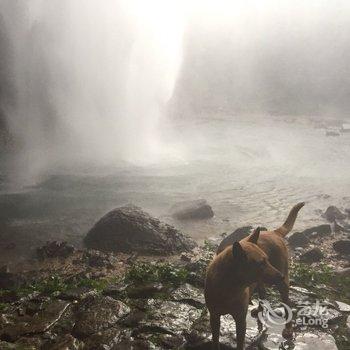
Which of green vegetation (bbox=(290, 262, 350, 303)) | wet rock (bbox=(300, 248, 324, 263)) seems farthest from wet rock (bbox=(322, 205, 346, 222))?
green vegetation (bbox=(290, 262, 350, 303))

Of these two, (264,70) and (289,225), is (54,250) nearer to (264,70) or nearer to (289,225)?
(289,225)

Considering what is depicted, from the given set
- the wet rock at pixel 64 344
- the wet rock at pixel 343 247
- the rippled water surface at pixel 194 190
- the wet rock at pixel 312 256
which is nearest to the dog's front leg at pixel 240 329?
the wet rock at pixel 64 344

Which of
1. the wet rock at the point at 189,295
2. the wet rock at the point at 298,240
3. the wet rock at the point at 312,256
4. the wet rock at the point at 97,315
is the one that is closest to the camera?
the wet rock at the point at 97,315

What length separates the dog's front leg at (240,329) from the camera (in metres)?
5.35

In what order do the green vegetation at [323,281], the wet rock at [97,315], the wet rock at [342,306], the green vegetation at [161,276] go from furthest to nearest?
the green vegetation at [161,276] → the green vegetation at [323,281] → the wet rock at [342,306] → the wet rock at [97,315]

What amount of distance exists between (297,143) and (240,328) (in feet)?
97.4

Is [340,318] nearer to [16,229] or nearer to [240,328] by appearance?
[240,328]

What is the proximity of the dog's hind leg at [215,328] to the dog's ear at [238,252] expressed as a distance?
3.55 feet

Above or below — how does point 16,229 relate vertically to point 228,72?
below

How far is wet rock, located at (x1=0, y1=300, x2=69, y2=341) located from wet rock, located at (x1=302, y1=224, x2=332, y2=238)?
839 centimetres

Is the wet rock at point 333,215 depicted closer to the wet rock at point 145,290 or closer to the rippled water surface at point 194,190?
the rippled water surface at point 194,190

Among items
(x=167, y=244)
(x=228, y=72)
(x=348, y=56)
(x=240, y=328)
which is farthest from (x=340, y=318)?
(x=348, y=56)

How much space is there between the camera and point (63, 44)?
110 ft

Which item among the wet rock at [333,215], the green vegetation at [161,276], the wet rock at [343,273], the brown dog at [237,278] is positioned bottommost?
the wet rock at [333,215]
